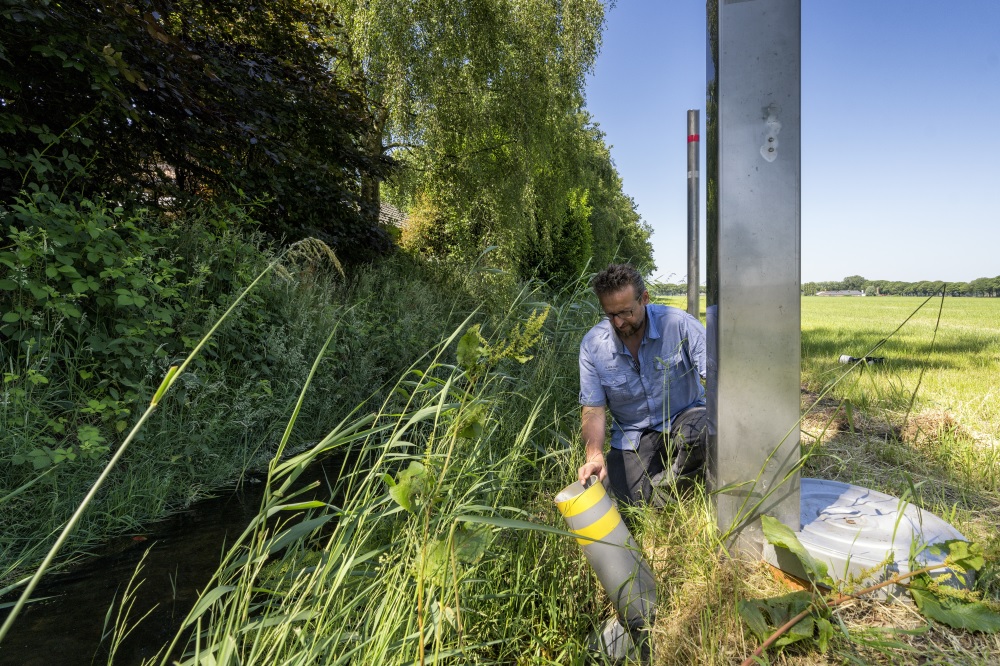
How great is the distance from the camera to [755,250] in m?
1.71

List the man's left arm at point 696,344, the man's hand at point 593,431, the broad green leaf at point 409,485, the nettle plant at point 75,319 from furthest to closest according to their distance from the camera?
the nettle plant at point 75,319 → the man's left arm at point 696,344 → the man's hand at point 593,431 → the broad green leaf at point 409,485

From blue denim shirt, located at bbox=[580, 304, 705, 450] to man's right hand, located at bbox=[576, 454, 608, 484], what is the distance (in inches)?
23.4

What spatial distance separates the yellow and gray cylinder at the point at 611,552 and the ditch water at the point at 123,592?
81 cm

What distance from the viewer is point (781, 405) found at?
1.74 meters

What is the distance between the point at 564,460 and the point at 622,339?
70cm

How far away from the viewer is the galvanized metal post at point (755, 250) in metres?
1.68

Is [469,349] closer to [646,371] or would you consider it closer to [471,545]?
[471,545]

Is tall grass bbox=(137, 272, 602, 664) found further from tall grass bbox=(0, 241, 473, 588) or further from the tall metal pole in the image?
the tall metal pole

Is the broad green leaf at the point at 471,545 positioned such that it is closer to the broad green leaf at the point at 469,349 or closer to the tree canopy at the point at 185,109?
the broad green leaf at the point at 469,349

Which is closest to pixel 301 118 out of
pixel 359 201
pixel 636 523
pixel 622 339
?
pixel 359 201

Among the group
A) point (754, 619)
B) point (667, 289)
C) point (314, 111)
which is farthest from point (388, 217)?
point (754, 619)

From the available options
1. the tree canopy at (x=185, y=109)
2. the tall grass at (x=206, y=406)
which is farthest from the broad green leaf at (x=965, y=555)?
the tree canopy at (x=185, y=109)

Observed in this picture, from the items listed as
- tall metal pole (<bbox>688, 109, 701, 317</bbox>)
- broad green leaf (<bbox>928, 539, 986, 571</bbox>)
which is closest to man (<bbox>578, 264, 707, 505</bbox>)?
broad green leaf (<bbox>928, 539, 986, 571</bbox>)

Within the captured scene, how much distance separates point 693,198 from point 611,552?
14.4ft
